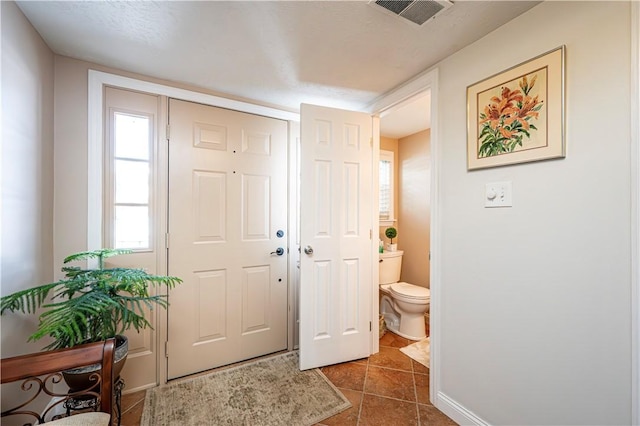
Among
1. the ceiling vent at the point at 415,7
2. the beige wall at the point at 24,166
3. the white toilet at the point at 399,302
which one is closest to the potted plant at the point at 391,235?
the white toilet at the point at 399,302

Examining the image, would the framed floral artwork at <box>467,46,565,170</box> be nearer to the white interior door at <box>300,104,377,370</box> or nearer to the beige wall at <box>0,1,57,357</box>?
the white interior door at <box>300,104,377,370</box>

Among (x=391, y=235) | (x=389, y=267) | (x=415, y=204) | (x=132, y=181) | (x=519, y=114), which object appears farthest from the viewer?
(x=415, y=204)

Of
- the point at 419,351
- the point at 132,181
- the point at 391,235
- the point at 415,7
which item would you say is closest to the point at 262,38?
the point at 415,7

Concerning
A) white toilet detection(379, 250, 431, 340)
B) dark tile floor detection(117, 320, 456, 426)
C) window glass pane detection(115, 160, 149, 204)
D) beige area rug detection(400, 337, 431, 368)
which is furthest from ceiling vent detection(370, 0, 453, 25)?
beige area rug detection(400, 337, 431, 368)

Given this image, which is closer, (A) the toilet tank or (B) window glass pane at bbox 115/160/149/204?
(B) window glass pane at bbox 115/160/149/204

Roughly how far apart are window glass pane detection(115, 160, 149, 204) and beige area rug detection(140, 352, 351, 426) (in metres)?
1.36

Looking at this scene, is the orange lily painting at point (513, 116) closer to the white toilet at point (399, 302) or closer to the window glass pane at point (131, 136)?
the white toilet at point (399, 302)

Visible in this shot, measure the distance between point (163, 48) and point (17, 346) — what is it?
1720 mm

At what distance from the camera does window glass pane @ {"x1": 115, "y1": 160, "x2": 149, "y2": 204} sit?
1.85 meters

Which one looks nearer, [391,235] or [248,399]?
[248,399]

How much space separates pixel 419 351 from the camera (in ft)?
7.94

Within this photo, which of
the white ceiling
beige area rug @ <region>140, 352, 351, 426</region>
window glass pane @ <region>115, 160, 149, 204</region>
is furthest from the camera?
window glass pane @ <region>115, 160, 149, 204</region>

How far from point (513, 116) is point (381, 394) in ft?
6.16

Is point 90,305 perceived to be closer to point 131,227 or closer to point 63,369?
point 63,369
